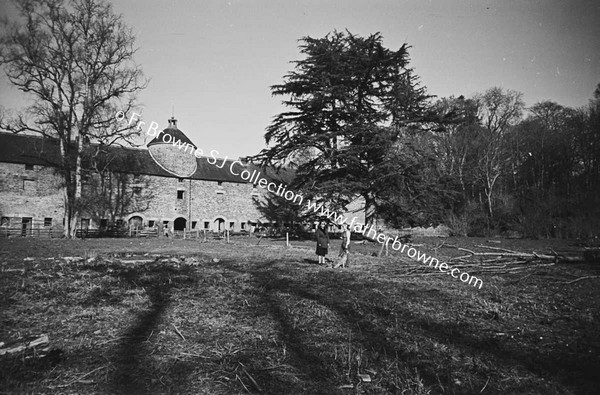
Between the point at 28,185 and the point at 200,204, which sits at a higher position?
the point at 28,185

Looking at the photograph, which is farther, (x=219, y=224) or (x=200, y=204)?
(x=219, y=224)

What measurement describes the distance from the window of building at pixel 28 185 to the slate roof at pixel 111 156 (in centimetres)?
154

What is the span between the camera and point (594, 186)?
27.5 meters

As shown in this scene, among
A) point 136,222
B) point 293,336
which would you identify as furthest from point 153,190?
point 293,336

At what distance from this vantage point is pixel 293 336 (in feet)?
13.1

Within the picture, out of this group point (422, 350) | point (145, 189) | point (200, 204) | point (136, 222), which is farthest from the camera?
Answer: point (200, 204)

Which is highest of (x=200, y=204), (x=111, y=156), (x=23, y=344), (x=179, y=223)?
(x=111, y=156)

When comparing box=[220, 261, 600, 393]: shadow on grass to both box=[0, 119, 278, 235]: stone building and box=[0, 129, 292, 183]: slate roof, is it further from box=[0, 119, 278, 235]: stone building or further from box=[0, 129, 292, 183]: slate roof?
box=[0, 119, 278, 235]: stone building

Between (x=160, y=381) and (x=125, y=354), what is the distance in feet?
2.63

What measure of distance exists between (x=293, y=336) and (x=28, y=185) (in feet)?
106

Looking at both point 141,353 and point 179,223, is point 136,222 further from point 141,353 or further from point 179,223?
point 141,353

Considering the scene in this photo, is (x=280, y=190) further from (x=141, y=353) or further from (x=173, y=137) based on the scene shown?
(x=141, y=353)

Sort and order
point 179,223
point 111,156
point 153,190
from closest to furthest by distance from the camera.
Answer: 1. point 111,156
2. point 153,190
3. point 179,223

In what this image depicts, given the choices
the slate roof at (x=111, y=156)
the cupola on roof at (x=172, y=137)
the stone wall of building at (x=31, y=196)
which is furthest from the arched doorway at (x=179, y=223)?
the stone wall of building at (x=31, y=196)
